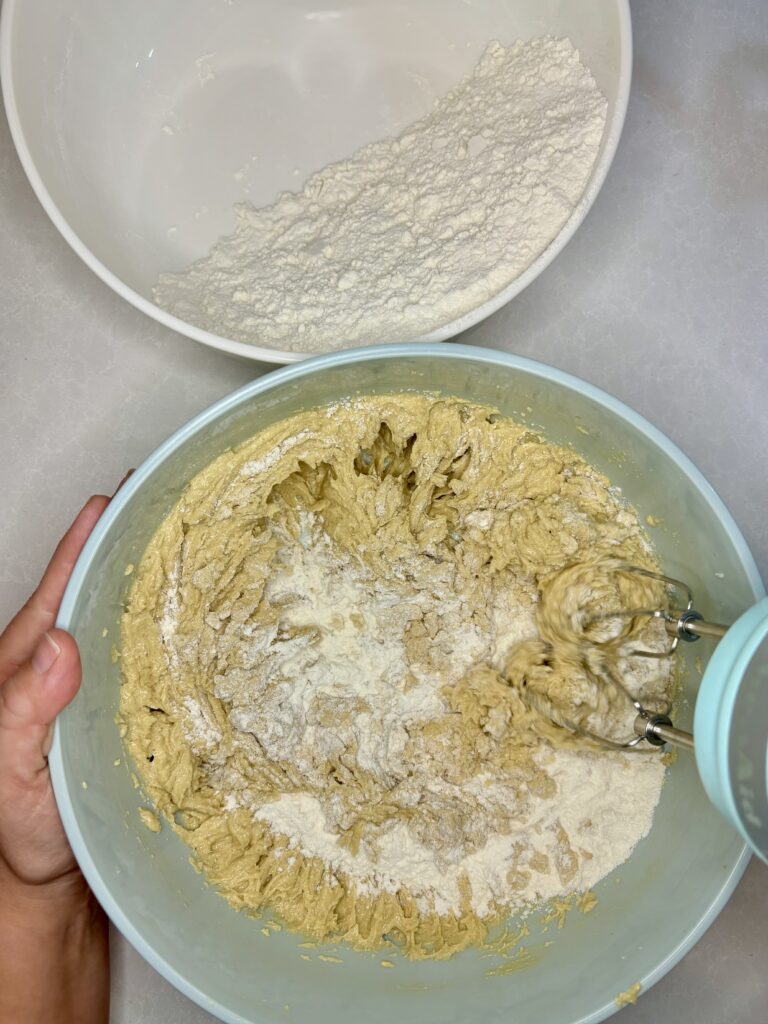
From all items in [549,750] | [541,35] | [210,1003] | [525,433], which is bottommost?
[210,1003]

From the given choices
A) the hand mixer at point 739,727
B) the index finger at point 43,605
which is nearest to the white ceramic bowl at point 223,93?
the index finger at point 43,605

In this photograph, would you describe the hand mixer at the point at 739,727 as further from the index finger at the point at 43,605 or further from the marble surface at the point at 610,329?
the index finger at the point at 43,605

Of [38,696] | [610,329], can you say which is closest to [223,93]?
[610,329]

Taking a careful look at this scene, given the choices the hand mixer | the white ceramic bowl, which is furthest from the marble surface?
the hand mixer

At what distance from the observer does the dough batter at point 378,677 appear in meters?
0.94

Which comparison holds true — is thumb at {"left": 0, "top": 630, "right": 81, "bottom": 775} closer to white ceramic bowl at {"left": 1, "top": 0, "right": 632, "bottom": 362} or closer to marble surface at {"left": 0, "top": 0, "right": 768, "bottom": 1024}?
marble surface at {"left": 0, "top": 0, "right": 768, "bottom": 1024}

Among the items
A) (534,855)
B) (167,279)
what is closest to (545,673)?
(534,855)

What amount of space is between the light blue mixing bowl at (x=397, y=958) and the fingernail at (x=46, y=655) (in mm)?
22

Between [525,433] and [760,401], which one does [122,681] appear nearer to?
[525,433]

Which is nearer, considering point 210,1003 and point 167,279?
point 210,1003

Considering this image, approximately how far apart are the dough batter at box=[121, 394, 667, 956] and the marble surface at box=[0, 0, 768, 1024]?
0.26m

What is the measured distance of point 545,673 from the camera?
0.96 metres

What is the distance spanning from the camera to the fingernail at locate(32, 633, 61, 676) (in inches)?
31.8

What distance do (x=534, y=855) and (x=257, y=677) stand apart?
36cm
